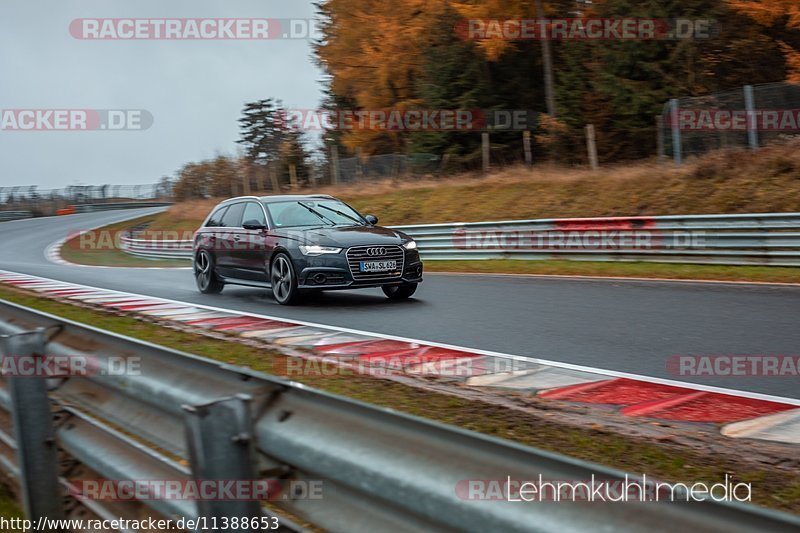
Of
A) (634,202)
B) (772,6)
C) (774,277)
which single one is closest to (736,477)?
(774,277)

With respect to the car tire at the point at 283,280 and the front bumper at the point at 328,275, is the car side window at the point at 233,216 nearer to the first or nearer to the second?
the car tire at the point at 283,280

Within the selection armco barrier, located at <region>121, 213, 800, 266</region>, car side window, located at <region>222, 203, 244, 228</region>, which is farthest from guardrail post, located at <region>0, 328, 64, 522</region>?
armco barrier, located at <region>121, 213, 800, 266</region>

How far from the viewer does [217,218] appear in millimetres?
14461

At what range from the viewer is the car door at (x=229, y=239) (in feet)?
43.8

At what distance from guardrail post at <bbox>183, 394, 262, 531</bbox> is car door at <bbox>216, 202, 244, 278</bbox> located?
36.0 ft

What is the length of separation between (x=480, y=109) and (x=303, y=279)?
2505 centimetres

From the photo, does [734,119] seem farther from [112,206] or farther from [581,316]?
[112,206]

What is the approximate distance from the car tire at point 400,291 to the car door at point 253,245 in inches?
72.8

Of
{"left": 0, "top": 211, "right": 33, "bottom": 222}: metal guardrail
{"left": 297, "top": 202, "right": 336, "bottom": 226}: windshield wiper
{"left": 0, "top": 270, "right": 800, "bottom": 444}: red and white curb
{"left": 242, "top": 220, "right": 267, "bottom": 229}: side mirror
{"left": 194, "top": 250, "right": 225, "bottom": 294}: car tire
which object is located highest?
{"left": 0, "top": 211, "right": 33, "bottom": 222}: metal guardrail

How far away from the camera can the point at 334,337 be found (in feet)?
28.7

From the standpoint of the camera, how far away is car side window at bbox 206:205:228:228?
14288 mm

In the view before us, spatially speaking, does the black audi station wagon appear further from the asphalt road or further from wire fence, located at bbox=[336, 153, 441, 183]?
wire fence, located at bbox=[336, 153, 441, 183]

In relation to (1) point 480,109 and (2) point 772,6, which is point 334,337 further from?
(1) point 480,109

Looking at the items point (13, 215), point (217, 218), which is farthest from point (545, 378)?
point (13, 215)
